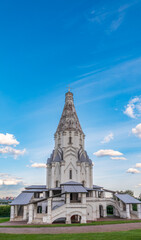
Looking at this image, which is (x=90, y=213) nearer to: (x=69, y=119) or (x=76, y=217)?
(x=76, y=217)

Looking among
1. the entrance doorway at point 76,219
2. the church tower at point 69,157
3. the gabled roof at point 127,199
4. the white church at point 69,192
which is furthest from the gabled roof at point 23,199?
the gabled roof at point 127,199

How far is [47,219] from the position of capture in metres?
24.7

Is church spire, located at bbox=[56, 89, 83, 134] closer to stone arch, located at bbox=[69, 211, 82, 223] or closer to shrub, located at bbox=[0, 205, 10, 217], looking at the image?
stone arch, located at bbox=[69, 211, 82, 223]

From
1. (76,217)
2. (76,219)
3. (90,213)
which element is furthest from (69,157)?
(76,219)

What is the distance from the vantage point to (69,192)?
86.4ft

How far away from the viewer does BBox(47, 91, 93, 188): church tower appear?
37469mm

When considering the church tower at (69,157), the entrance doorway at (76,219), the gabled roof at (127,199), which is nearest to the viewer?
the entrance doorway at (76,219)

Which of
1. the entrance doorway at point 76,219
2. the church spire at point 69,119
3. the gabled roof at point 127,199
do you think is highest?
the church spire at point 69,119

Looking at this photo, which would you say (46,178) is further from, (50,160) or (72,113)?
(72,113)

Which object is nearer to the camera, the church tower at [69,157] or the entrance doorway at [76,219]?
the entrance doorway at [76,219]

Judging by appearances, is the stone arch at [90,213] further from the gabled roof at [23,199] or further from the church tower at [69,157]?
the gabled roof at [23,199]

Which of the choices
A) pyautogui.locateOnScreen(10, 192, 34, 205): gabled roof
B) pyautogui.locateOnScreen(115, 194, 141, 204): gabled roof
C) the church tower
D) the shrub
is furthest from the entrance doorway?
the shrub

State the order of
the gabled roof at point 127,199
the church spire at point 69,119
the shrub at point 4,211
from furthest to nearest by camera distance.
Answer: the shrub at point 4,211 → the church spire at point 69,119 → the gabled roof at point 127,199

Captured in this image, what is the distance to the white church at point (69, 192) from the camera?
26422 millimetres
